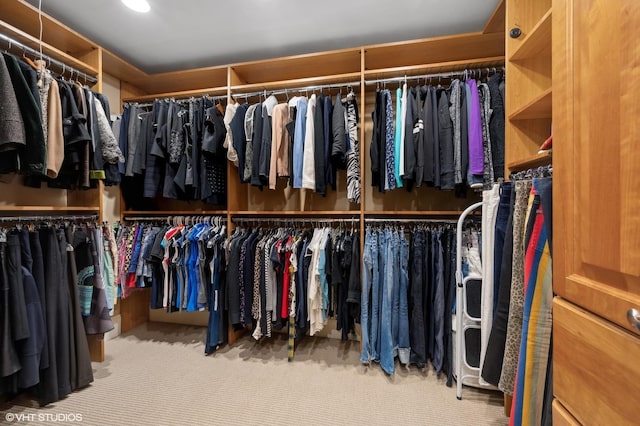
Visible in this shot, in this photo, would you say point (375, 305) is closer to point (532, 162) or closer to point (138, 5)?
point (532, 162)

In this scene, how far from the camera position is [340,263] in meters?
1.85

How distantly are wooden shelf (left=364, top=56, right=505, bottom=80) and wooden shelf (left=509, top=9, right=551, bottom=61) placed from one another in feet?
1.55

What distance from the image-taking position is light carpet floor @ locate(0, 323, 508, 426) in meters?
1.42

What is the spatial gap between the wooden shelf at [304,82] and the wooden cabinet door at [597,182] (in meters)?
1.41

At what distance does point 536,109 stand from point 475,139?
0.42 m

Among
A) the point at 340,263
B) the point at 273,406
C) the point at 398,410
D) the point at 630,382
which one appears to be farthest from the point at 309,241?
the point at 630,382

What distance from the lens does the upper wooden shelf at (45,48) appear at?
1436 mm

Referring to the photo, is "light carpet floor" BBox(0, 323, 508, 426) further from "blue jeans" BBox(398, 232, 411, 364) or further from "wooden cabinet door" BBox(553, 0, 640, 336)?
"wooden cabinet door" BBox(553, 0, 640, 336)

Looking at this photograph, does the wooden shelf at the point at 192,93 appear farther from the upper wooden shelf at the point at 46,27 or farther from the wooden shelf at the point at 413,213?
the wooden shelf at the point at 413,213

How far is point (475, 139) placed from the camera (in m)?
1.65

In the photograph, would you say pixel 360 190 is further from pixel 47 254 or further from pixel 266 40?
pixel 47 254

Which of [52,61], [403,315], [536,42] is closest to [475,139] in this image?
[536,42]

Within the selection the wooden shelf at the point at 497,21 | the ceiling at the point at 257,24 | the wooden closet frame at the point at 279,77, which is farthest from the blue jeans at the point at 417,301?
the ceiling at the point at 257,24

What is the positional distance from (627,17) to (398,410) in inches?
72.2
